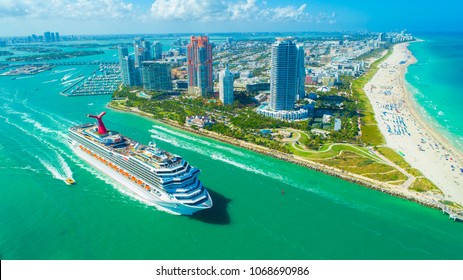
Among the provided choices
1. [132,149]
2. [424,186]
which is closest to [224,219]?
[132,149]

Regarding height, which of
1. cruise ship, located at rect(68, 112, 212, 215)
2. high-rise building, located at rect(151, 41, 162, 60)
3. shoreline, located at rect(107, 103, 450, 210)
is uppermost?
high-rise building, located at rect(151, 41, 162, 60)

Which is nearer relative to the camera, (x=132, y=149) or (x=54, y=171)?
(x=132, y=149)

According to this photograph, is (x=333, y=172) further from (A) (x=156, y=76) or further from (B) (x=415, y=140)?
(A) (x=156, y=76)

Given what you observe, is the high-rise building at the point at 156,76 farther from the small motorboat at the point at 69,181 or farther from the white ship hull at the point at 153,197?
the small motorboat at the point at 69,181

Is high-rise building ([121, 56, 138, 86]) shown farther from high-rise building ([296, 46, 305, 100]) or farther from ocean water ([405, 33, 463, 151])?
ocean water ([405, 33, 463, 151])

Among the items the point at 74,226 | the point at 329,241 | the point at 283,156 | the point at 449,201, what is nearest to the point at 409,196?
the point at 449,201

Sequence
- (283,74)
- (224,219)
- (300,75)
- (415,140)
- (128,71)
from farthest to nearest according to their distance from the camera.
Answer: (128,71) → (300,75) → (283,74) → (415,140) → (224,219)

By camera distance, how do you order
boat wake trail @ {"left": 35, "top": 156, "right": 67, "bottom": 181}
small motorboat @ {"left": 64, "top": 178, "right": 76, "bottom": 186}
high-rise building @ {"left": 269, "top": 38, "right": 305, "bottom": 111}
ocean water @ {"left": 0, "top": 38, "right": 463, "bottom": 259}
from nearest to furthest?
ocean water @ {"left": 0, "top": 38, "right": 463, "bottom": 259} → small motorboat @ {"left": 64, "top": 178, "right": 76, "bottom": 186} → boat wake trail @ {"left": 35, "top": 156, "right": 67, "bottom": 181} → high-rise building @ {"left": 269, "top": 38, "right": 305, "bottom": 111}

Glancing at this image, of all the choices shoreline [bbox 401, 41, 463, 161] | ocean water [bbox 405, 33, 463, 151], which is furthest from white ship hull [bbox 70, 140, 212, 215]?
ocean water [bbox 405, 33, 463, 151]
